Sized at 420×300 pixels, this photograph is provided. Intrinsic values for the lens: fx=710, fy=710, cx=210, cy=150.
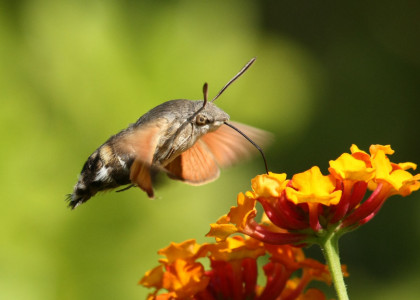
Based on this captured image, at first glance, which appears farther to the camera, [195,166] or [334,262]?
[195,166]

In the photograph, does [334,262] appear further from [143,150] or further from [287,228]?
[143,150]

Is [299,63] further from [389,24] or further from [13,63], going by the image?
[13,63]

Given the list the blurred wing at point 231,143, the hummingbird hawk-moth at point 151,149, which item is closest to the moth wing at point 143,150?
the hummingbird hawk-moth at point 151,149

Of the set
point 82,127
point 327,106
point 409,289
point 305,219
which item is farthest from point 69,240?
point 327,106

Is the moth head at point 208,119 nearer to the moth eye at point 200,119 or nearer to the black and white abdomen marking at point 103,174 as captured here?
the moth eye at point 200,119

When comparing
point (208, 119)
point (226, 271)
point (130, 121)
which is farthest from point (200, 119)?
point (130, 121)
